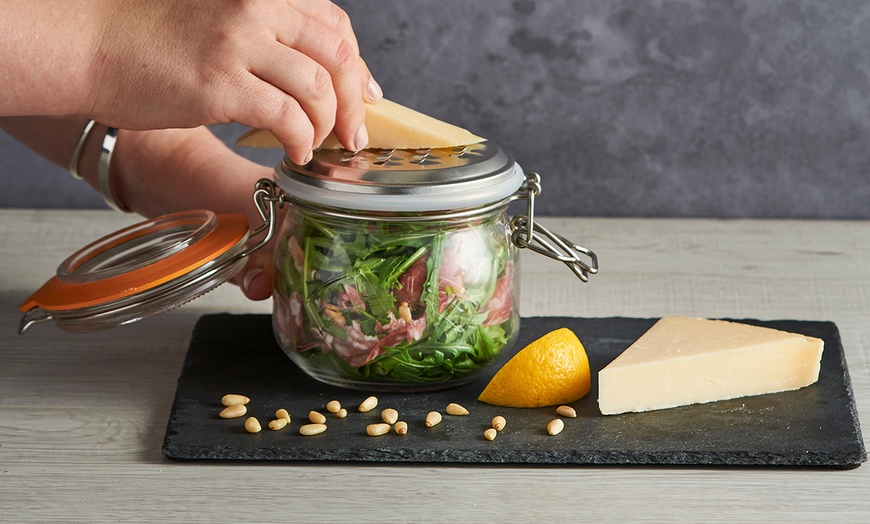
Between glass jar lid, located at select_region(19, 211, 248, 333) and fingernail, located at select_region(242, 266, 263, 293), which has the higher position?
glass jar lid, located at select_region(19, 211, 248, 333)

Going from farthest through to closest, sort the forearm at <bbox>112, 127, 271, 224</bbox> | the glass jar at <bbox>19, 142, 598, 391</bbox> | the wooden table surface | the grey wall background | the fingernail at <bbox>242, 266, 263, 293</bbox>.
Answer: the grey wall background → the forearm at <bbox>112, 127, 271, 224</bbox> → the fingernail at <bbox>242, 266, 263, 293</bbox> → the glass jar at <bbox>19, 142, 598, 391</bbox> → the wooden table surface

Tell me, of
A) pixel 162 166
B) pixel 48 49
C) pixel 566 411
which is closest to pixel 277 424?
pixel 566 411

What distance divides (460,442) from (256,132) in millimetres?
360

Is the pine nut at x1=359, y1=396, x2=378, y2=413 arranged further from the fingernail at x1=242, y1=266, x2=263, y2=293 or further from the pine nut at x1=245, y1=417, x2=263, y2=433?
the fingernail at x1=242, y1=266, x2=263, y2=293

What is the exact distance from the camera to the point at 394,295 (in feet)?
3.10

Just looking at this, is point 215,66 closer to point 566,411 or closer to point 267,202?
point 267,202

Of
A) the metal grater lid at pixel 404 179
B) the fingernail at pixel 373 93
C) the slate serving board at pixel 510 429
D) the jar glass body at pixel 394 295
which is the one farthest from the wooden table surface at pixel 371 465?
the fingernail at pixel 373 93

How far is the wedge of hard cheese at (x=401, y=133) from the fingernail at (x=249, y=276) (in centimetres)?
17

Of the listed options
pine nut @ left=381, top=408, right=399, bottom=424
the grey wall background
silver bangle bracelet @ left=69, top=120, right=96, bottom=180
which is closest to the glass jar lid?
pine nut @ left=381, top=408, right=399, bottom=424

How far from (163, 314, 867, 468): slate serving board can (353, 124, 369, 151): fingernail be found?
0.23 meters

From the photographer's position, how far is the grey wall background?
162 centimetres

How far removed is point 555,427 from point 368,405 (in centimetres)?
17

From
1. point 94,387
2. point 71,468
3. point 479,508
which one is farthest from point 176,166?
point 479,508

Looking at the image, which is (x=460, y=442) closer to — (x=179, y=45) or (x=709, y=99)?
(x=179, y=45)
